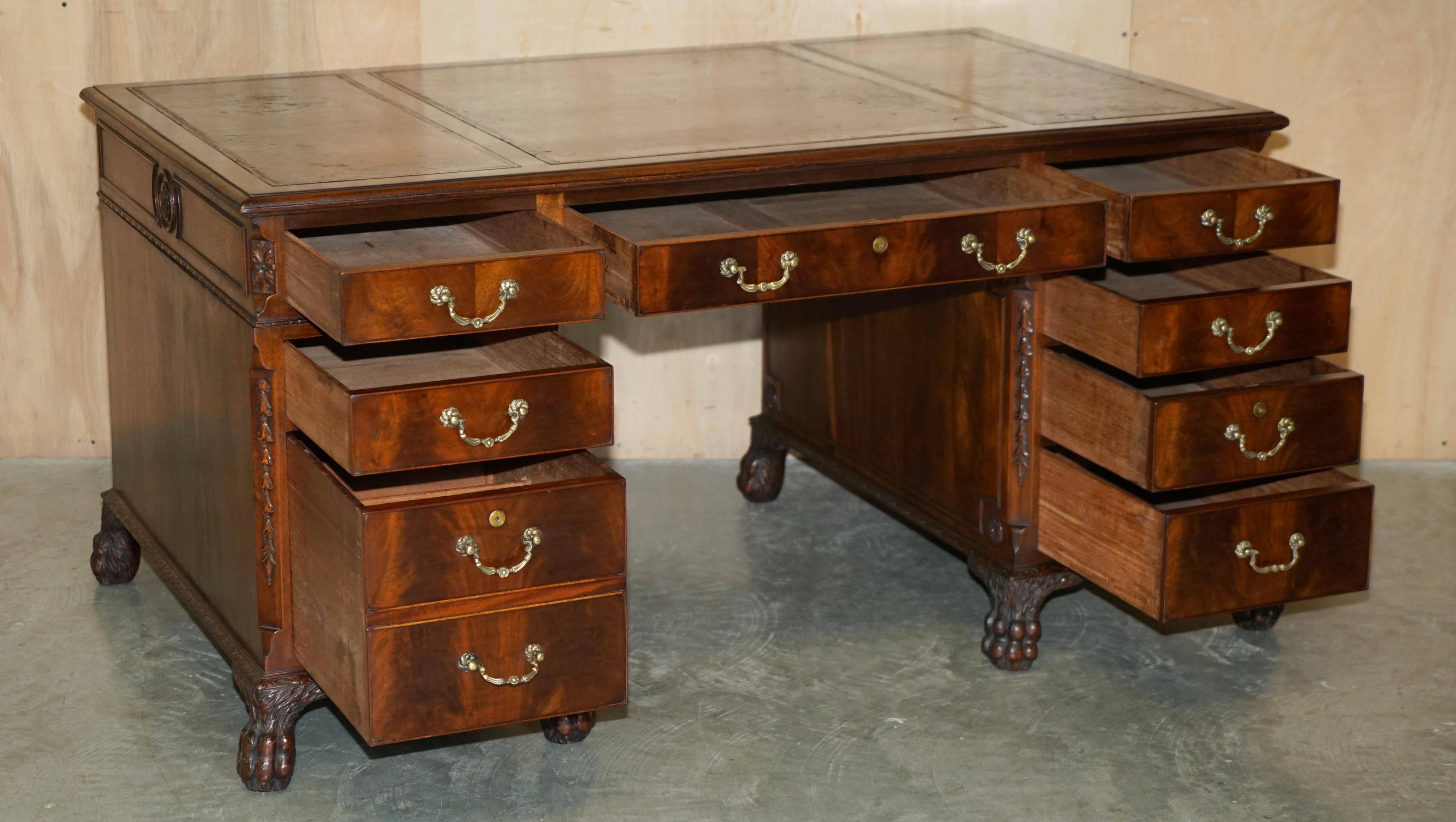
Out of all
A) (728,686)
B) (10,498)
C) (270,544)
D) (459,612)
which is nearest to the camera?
(459,612)

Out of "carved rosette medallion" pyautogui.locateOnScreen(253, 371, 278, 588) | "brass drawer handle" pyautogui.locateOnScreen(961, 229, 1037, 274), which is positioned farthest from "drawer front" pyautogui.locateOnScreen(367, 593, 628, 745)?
"brass drawer handle" pyautogui.locateOnScreen(961, 229, 1037, 274)

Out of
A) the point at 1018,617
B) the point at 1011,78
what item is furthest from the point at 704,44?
the point at 1018,617

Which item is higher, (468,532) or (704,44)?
(704,44)

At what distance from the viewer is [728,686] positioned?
2.88 meters

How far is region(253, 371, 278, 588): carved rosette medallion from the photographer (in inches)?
96.5

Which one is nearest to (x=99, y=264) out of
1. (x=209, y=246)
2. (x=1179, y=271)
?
(x=209, y=246)

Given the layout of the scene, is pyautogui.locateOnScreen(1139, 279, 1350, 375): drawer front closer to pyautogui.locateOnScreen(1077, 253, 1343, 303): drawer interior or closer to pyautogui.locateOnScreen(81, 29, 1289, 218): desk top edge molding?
pyautogui.locateOnScreen(1077, 253, 1343, 303): drawer interior

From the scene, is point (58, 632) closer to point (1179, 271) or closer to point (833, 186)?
point (833, 186)

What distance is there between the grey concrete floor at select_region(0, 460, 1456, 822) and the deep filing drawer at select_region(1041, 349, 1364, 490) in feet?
1.24

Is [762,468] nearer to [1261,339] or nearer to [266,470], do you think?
[1261,339]

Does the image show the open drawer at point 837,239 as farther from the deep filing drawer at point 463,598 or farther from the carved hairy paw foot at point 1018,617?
the carved hairy paw foot at point 1018,617

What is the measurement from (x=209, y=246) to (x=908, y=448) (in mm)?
1261

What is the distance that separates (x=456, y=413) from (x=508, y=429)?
7cm

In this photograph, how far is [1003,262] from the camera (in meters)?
2.62
